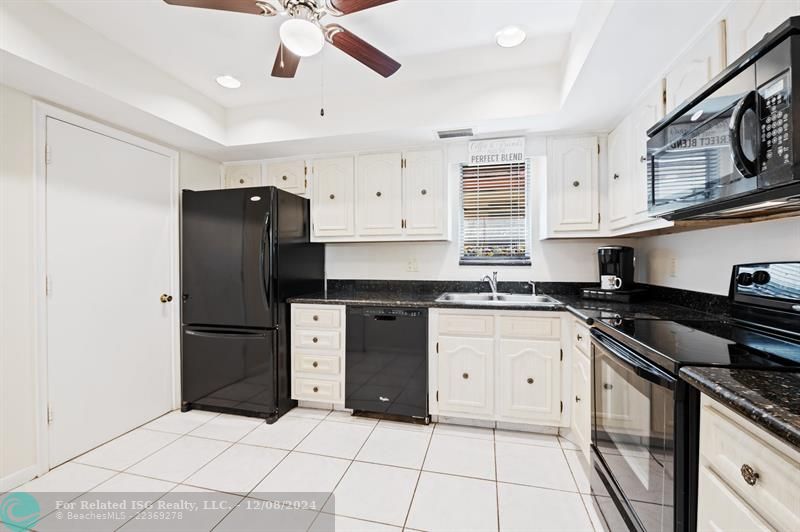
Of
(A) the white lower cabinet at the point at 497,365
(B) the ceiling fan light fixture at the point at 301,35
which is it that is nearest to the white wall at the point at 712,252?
(A) the white lower cabinet at the point at 497,365

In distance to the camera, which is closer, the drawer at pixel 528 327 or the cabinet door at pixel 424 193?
the drawer at pixel 528 327

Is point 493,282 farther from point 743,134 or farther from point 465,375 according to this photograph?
point 743,134

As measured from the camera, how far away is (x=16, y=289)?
1887 mm

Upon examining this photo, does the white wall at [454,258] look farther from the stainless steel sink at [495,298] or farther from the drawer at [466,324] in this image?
the drawer at [466,324]

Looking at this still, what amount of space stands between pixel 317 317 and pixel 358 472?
45.1 inches

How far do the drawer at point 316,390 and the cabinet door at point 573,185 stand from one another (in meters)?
2.12

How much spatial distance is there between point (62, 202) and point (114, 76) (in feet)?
2.73

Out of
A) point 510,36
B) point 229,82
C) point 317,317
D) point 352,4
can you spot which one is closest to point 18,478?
point 317,317

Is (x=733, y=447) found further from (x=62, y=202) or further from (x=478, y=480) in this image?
(x=62, y=202)

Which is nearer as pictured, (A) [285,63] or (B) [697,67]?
(B) [697,67]

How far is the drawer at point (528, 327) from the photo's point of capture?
2.30m

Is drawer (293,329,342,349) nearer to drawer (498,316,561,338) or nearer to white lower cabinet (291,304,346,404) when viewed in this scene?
white lower cabinet (291,304,346,404)

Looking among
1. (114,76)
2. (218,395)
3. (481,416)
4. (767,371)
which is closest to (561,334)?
(481,416)

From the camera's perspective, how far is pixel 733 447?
0.78 metres
